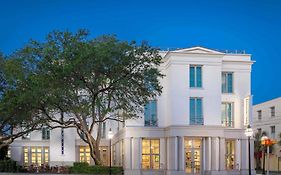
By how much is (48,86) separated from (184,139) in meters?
15.2

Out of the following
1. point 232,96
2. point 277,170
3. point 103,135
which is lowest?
point 277,170

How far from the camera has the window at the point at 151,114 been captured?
49.2 meters

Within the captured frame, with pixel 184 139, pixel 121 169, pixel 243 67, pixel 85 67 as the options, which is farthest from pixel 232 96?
pixel 85 67

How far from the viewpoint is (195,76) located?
48219 mm

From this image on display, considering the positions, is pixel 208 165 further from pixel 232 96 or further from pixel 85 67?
pixel 85 67

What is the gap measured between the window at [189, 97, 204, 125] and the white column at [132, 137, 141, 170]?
5378mm

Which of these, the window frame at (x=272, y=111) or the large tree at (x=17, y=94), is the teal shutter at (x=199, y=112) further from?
the window frame at (x=272, y=111)

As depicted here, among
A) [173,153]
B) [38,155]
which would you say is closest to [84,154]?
[38,155]

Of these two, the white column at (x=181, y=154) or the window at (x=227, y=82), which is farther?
the window at (x=227, y=82)

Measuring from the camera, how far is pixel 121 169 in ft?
147

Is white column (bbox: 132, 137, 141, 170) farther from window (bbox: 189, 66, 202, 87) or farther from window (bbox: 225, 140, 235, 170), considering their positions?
window (bbox: 225, 140, 235, 170)

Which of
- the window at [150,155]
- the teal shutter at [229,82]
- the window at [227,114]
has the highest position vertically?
the teal shutter at [229,82]

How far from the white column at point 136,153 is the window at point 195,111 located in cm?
538

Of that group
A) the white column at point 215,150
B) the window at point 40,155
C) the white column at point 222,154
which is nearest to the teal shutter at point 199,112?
the white column at point 215,150
